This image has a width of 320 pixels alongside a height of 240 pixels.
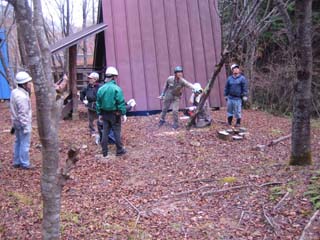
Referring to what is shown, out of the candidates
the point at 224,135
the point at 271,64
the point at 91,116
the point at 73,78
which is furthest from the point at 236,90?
the point at 271,64

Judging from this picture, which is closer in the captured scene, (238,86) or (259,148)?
(259,148)

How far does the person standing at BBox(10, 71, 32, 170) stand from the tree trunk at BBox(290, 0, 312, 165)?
4.68m

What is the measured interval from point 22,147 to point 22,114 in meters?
0.65

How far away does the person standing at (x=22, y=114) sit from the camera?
260 inches

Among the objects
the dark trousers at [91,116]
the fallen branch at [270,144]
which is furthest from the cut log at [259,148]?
the dark trousers at [91,116]

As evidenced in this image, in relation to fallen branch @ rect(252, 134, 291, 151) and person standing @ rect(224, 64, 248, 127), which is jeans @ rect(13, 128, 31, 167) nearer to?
fallen branch @ rect(252, 134, 291, 151)

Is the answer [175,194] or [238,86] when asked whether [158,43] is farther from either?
[175,194]

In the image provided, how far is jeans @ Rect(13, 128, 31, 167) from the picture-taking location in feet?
22.3

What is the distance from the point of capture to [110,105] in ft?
23.6

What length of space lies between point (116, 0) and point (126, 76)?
2.82 m

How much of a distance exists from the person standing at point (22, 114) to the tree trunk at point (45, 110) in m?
3.28

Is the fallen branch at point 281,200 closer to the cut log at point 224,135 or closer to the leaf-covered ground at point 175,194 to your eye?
the leaf-covered ground at point 175,194

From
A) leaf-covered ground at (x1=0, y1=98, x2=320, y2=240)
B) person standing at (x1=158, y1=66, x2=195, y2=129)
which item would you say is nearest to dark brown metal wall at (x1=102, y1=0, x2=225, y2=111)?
person standing at (x1=158, y1=66, x2=195, y2=129)

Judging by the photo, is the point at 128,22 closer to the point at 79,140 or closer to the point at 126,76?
the point at 126,76
